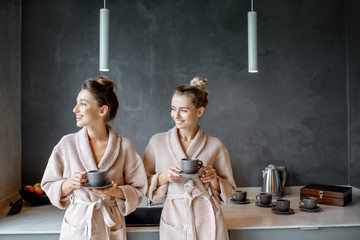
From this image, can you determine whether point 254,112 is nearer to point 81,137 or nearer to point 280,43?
point 280,43

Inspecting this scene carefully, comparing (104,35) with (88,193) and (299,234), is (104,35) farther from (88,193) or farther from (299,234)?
(299,234)

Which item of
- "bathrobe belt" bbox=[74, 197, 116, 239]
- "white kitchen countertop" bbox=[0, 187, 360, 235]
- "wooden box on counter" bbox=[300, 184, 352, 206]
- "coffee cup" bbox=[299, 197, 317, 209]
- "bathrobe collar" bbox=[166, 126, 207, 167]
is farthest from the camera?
"wooden box on counter" bbox=[300, 184, 352, 206]

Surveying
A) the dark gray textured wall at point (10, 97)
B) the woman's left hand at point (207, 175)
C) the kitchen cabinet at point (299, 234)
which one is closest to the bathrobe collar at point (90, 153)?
the woman's left hand at point (207, 175)

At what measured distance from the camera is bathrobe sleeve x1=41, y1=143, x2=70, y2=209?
1.58m

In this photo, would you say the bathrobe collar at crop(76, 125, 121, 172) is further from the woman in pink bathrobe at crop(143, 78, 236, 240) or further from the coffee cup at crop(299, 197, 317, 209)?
the coffee cup at crop(299, 197, 317, 209)

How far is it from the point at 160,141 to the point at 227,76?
1232 mm

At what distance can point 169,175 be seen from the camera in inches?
65.3

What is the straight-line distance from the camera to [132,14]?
2.80 meters

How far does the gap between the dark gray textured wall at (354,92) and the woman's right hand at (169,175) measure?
6.41 ft

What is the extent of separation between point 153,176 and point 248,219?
78 centimetres

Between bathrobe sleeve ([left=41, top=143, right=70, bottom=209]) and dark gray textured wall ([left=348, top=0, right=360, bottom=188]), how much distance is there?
246 centimetres

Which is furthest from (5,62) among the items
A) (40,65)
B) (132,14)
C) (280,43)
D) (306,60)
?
(306,60)

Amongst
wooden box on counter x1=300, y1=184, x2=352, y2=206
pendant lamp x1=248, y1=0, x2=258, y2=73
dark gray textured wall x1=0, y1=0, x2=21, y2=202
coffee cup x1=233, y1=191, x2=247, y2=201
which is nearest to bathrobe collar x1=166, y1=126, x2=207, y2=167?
pendant lamp x1=248, y1=0, x2=258, y2=73

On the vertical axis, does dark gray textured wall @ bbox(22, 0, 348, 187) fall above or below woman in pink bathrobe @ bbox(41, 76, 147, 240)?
above
